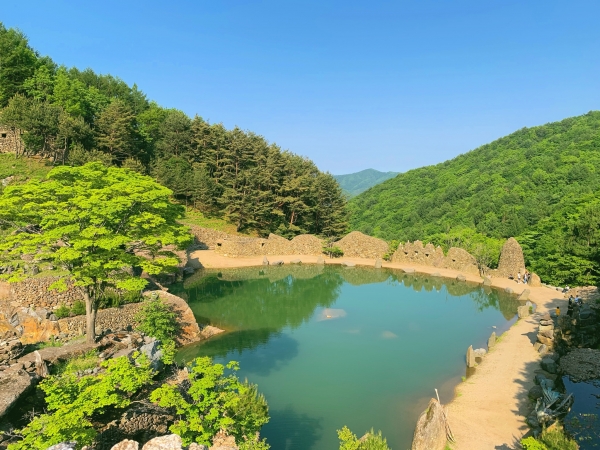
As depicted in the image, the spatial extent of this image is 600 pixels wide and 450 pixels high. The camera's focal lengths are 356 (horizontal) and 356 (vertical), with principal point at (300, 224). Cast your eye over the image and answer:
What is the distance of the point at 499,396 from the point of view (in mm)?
10898

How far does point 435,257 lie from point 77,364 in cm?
2708

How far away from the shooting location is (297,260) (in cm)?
3281

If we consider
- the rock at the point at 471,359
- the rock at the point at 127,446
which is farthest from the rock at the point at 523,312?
the rock at the point at 127,446

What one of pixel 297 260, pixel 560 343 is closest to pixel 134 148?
pixel 297 260

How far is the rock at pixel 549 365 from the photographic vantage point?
38.6 ft

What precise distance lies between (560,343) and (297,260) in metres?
21.9

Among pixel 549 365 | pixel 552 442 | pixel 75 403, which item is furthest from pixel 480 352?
pixel 75 403

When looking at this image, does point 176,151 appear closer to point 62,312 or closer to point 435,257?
point 435,257

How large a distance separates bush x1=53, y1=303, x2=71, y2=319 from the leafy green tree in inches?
111

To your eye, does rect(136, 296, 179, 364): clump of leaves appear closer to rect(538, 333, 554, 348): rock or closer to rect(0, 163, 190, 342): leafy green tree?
rect(0, 163, 190, 342): leafy green tree

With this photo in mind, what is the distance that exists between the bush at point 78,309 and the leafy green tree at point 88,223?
2738mm

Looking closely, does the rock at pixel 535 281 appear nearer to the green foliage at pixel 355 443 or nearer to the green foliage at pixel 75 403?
the green foliage at pixel 355 443

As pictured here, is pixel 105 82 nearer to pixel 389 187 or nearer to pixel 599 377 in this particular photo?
pixel 389 187

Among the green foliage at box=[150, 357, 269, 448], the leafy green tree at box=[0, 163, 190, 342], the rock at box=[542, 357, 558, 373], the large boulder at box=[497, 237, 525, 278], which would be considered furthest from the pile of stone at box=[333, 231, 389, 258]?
the green foliage at box=[150, 357, 269, 448]
